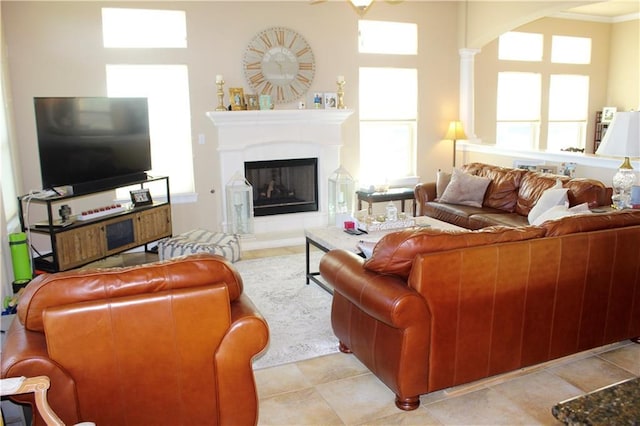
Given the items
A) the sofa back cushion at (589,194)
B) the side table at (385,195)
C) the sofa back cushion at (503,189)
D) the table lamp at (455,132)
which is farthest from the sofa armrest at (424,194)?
the sofa back cushion at (589,194)

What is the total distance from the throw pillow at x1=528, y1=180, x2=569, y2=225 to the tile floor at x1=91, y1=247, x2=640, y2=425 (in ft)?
5.32

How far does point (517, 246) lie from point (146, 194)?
4.18 meters

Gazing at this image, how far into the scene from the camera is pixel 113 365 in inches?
81.0

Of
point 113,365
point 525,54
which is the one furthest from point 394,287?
point 525,54

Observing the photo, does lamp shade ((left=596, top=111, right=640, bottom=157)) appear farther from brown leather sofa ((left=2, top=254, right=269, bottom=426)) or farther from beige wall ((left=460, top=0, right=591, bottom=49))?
brown leather sofa ((left=2, top=254, right=269, bottom=426))

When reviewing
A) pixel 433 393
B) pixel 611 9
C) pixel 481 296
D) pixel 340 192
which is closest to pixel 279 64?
pixel 340 192

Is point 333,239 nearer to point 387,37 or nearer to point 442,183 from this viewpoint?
point 442,183

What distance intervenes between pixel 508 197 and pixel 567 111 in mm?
4088

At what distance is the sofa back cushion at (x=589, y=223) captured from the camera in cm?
286

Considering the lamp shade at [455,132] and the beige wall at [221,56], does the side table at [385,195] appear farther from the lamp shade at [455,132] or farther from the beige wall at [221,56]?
the lamp shade at [455,132]

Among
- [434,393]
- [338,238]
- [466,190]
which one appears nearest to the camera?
[434,393]

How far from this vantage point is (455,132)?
7242 millimetres

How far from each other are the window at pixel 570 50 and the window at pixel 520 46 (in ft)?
1.09

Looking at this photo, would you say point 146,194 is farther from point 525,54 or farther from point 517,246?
point 525,54
